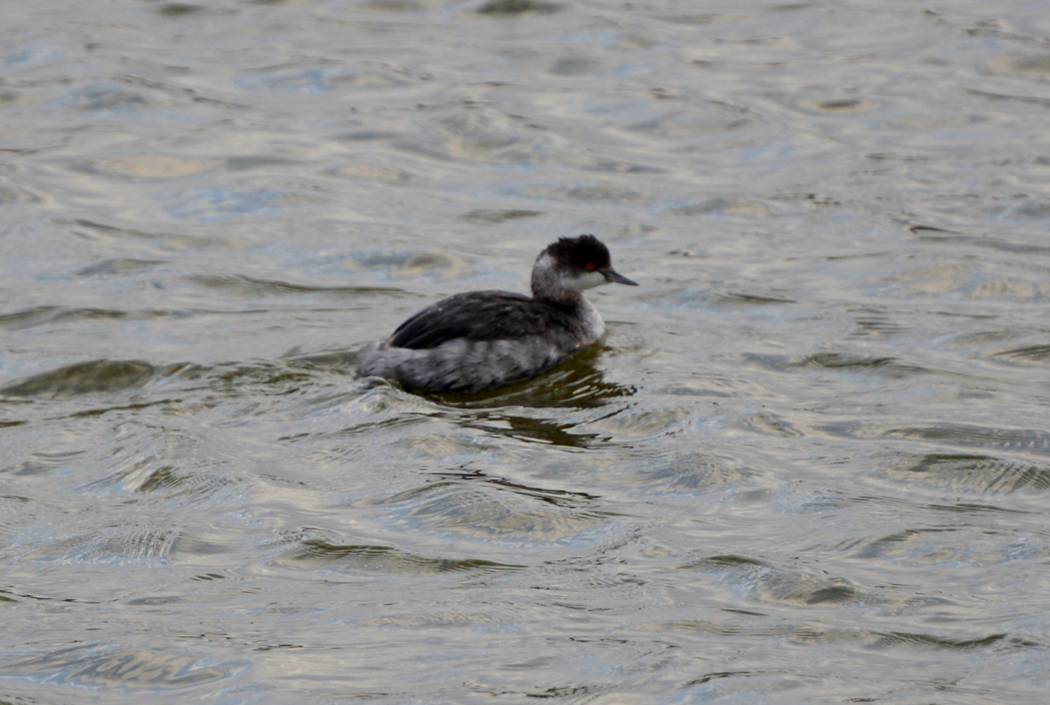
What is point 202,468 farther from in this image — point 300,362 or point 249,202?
point 249,202

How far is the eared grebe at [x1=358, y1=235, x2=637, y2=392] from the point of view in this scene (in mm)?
9656

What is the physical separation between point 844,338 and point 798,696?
14.3 feet

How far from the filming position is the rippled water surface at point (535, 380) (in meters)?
6.68

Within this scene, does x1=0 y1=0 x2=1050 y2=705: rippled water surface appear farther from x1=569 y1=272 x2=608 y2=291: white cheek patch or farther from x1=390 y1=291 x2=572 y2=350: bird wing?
x1=569 y1=272 x2=608 y2=291: white cheek patch

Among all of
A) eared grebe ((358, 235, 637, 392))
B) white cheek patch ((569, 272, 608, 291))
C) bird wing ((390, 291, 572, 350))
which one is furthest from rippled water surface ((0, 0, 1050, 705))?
white cheek patch ((569, 272, 608, 291))

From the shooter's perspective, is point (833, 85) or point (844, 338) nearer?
point (844, 338)

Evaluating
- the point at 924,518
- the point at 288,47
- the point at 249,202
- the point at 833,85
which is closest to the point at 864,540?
the point at 924,518

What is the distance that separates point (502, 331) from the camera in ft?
32.7

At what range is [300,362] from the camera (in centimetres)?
998

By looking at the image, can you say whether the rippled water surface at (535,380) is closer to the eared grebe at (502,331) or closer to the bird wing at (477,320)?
the eared grebe at (502,331)

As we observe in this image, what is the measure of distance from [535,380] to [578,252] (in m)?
0.83

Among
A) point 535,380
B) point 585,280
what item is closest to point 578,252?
point 585,280

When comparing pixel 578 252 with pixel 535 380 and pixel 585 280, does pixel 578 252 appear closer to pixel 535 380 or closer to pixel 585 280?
pixel 585 280

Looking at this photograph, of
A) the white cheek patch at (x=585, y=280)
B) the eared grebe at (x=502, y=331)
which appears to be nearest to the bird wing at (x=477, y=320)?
the eared grebe at (x=502, y=331)
